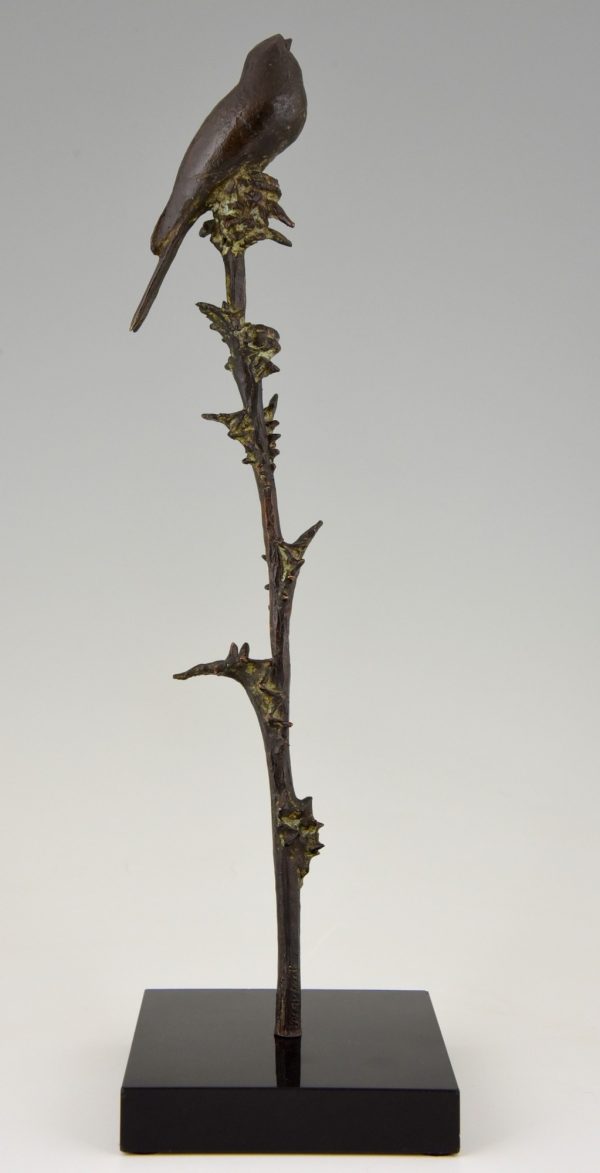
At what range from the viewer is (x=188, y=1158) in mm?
2428

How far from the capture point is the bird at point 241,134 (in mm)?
2406

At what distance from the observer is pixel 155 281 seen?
245 centimetres

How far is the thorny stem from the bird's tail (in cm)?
6

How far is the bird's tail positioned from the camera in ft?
8.01

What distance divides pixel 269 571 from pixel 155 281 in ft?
1.61

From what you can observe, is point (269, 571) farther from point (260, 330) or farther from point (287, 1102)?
point (287, 1102)

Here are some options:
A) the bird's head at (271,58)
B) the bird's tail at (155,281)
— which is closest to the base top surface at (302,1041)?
the bird's tail at (155,281)

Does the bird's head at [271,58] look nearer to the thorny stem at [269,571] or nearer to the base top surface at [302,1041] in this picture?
the thorny stem at [269,571]

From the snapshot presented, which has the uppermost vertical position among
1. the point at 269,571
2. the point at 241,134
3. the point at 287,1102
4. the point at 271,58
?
the point at 271,58

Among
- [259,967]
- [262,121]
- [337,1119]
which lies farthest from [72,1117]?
[262,121]

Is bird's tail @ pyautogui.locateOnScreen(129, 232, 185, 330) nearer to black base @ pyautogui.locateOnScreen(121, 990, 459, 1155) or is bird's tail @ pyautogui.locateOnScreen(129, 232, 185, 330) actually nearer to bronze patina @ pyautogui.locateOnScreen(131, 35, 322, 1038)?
bronze patina @ pyautogui.locateOnScreen(131, 35, 322, 1038)

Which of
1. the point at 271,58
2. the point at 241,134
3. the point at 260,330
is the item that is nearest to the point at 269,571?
the point at 260,330

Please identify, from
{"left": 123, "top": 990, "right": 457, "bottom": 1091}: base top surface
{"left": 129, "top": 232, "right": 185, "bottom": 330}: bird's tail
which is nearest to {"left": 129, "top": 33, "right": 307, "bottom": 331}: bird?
{"left": 129, "top": 232, "right": 185, "bottom": 330}: bird's tail

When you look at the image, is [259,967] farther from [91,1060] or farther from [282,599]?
[282,599]
